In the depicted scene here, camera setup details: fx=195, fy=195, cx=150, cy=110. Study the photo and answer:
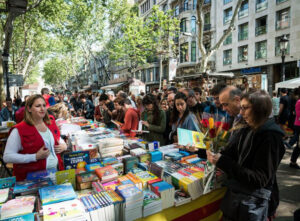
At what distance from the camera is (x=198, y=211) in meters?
2.06

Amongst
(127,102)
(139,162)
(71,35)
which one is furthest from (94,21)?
(139,162)

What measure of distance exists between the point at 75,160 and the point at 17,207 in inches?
36.4

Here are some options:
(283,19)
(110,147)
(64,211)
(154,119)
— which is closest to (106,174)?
(64,211)

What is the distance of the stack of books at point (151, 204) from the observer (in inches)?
68.3

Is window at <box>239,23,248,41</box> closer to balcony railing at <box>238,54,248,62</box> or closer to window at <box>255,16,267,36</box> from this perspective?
window at <box>255,16,267,36</box>

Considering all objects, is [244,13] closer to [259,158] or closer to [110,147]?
[110,147]

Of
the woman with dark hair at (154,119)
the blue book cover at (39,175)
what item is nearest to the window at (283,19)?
the woman with dark hair at (154,119)

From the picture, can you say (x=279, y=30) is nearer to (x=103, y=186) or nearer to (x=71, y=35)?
(x=71, y=35)

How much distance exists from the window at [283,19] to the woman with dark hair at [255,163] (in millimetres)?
21056

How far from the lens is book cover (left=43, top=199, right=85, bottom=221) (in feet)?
4.64

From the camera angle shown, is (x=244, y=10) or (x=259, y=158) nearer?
(x=259, y=158)

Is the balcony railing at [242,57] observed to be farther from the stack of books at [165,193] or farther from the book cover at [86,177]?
the book cover at [86,177]

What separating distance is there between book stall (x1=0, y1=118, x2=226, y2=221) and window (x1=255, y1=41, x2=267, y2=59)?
2129 centimetres

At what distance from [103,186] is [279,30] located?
72.8ft
